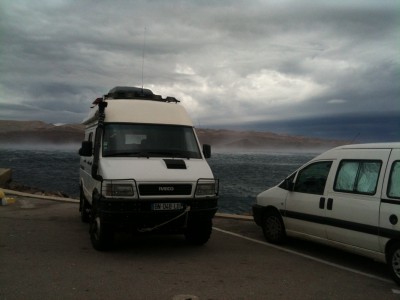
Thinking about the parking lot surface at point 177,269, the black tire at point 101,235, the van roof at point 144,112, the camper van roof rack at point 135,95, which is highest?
the camper van roof rack at point 135,95

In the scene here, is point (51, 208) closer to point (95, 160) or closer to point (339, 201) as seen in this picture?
point (95, 160)

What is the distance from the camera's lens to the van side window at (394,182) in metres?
A: 6.15

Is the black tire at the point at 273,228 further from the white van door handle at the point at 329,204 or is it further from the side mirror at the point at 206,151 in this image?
the side mirror at the point at 206,151

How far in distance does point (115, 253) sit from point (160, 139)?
2.19 m

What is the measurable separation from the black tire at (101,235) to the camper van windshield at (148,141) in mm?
1185

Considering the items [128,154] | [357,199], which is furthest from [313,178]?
[128,154]

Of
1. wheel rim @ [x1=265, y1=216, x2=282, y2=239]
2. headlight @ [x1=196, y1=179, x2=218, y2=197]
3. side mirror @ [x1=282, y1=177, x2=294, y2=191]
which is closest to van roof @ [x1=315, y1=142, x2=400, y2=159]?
side mirror @ [x1=282, y1=177, x2=294, y2=191]

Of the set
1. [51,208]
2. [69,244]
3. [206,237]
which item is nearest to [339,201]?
[206,237]

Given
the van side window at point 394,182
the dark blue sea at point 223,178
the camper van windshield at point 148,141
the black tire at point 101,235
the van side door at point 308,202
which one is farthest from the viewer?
the dark blue sea at point 223,178

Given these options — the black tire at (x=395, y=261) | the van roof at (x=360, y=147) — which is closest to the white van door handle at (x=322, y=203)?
the van roof at (x=360, y=147)

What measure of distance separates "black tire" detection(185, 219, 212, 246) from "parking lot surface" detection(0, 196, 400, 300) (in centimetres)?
15

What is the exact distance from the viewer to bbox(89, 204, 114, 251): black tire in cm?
727

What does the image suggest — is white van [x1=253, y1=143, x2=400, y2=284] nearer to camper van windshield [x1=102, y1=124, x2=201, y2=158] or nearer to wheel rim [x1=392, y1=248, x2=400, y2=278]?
wheel rim [x1=392, y1=248, x2=400, y2=278]

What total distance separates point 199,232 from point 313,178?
2.30 meters
